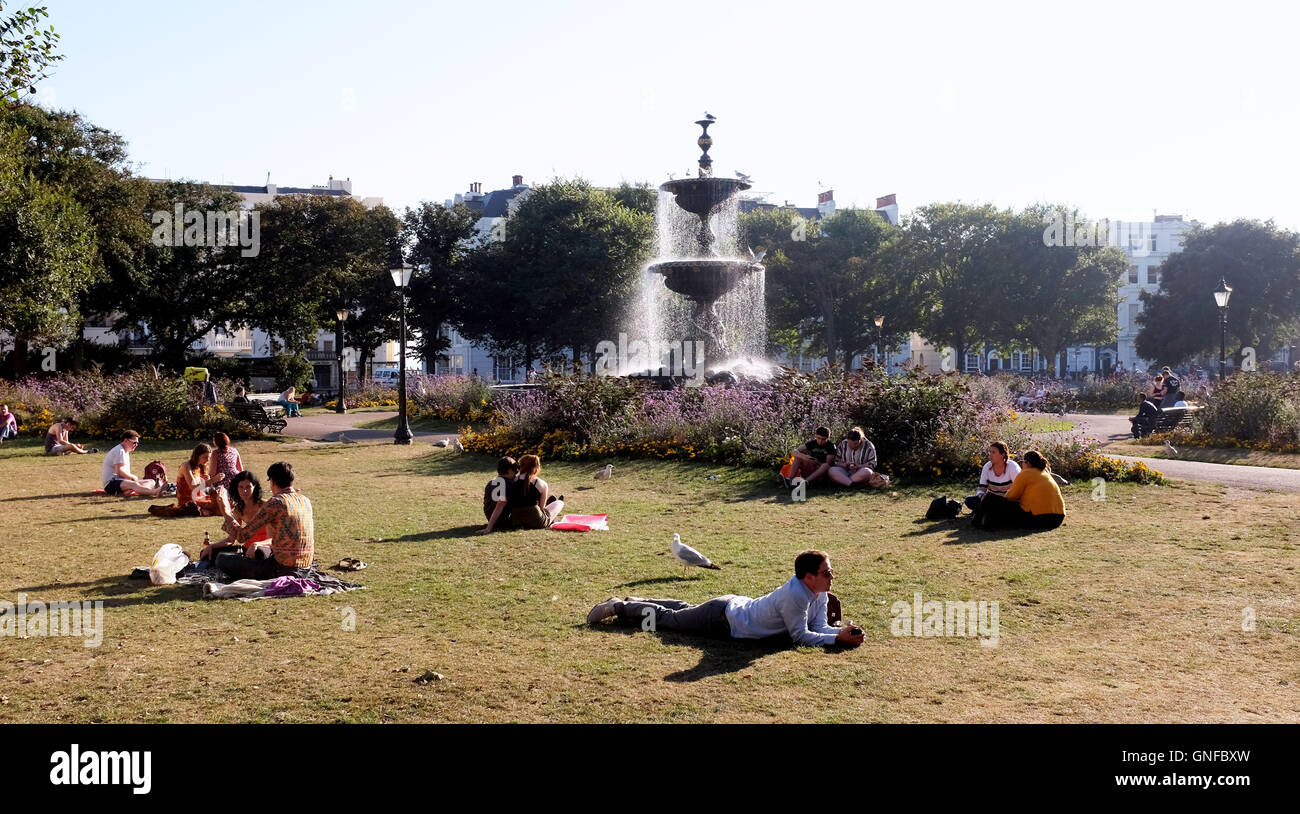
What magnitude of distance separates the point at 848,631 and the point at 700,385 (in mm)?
13528

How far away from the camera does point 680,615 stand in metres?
6.83

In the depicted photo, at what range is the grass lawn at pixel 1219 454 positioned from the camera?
16.8m

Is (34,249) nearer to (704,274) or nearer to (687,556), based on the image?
(704,274)

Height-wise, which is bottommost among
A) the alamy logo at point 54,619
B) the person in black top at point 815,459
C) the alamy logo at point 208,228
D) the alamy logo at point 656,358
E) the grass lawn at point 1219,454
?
the alamy logo at point 54,619

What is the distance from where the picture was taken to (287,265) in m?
45.0

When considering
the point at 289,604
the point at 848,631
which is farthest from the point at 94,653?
the point at 848,631

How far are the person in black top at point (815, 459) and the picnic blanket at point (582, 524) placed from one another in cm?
350

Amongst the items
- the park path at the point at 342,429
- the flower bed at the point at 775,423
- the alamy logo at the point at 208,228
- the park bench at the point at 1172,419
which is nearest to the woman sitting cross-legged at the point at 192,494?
the flower bed at the point at 775,423

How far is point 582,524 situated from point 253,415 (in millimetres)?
16496

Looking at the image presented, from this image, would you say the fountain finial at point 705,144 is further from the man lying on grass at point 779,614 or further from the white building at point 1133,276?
the white building at point 1133,276

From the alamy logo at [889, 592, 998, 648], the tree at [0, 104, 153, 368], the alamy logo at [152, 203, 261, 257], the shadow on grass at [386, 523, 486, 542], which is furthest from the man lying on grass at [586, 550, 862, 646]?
the alamy logo at [152, 203, 261, 257]

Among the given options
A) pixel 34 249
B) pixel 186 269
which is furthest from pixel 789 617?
pixel 186 269

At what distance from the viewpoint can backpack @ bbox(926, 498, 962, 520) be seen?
11.4m
